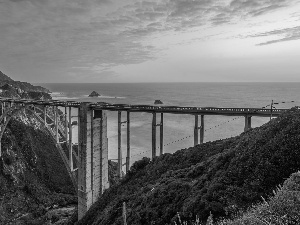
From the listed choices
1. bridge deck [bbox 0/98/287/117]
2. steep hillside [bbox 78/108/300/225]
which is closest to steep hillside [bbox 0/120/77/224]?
bridge deck [bbox 0/98/287/117]

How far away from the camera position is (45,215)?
1601 inches

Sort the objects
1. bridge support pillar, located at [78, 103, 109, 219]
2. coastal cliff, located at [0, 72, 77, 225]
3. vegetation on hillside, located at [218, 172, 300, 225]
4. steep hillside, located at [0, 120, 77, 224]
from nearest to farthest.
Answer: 1. vegetation on hillside, located at [218, 172, 300, 225]
2. bridge support pillar, located at [78, 103, 109, 219]
3. coastal cliff, located at [0, 72, 77, 225]
4. steep hillside, located at [0, 120, 77, 224]

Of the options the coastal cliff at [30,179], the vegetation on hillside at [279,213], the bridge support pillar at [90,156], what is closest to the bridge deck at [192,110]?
the bridge support pillar at [90,156]

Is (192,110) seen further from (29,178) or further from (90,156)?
(29,178)

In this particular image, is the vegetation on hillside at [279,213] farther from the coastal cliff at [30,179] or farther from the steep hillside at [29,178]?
the steep hillside at [29,178]

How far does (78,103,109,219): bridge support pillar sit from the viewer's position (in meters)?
32.9

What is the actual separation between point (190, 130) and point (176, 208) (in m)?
64.2

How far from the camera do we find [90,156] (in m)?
33.8

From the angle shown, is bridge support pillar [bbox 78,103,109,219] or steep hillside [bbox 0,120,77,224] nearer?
bridge support pillar [bbox 78,103,109,219]

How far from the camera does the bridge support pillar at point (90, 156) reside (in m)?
32.9

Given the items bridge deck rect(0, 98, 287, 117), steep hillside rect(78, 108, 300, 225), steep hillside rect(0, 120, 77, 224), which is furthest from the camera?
steep hillside rect(0, 120, 77, 224)

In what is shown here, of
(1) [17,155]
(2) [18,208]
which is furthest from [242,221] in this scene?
(1) [17,155]

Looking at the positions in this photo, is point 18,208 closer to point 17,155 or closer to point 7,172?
point 7,172

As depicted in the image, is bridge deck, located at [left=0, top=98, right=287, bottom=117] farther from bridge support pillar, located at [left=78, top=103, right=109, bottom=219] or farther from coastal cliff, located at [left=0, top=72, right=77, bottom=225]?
coastal cliff, located at [left=0, top=72, right=77, bottom=225]
